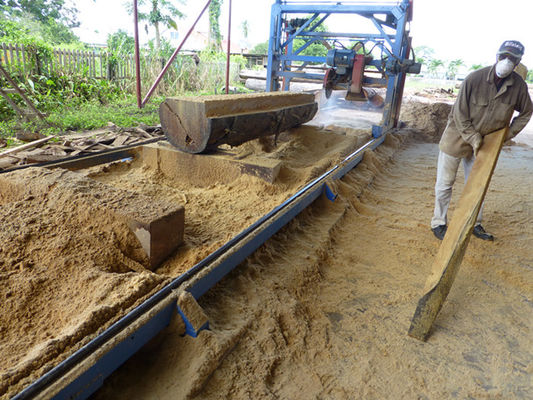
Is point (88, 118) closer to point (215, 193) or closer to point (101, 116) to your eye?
point (101, 116)

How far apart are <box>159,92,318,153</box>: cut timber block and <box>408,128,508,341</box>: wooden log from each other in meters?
2.57

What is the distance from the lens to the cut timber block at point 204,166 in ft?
13.4

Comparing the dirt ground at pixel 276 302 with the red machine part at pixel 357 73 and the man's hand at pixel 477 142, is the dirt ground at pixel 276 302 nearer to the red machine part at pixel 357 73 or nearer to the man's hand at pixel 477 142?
the man's hand at pixel 477 142

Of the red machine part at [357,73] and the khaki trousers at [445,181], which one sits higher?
the red machine part at [357,73]

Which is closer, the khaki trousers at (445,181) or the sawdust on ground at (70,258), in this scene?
the sawdust on ground at (70,258)

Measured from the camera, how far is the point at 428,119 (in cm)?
987

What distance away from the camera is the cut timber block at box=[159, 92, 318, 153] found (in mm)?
4031

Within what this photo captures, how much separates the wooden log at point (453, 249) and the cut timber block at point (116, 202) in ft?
5.74

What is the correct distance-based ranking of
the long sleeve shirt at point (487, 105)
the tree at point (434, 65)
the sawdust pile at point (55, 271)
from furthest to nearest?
the tree at point (434, 65) → the long sleeve shirt at point (487, 105) → the sawdust pile at point (55, 271)

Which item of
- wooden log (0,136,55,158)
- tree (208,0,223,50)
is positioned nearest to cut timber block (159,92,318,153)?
wooden log (0,136,55,158)

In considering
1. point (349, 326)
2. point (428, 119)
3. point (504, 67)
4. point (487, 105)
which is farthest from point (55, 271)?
point (428, 119)

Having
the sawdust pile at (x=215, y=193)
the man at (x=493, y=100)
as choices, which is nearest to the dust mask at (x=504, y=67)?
the man at (x=493, y=100)

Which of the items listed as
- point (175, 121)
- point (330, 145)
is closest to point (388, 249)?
point (175, 121)

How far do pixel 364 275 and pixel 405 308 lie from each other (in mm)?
450
